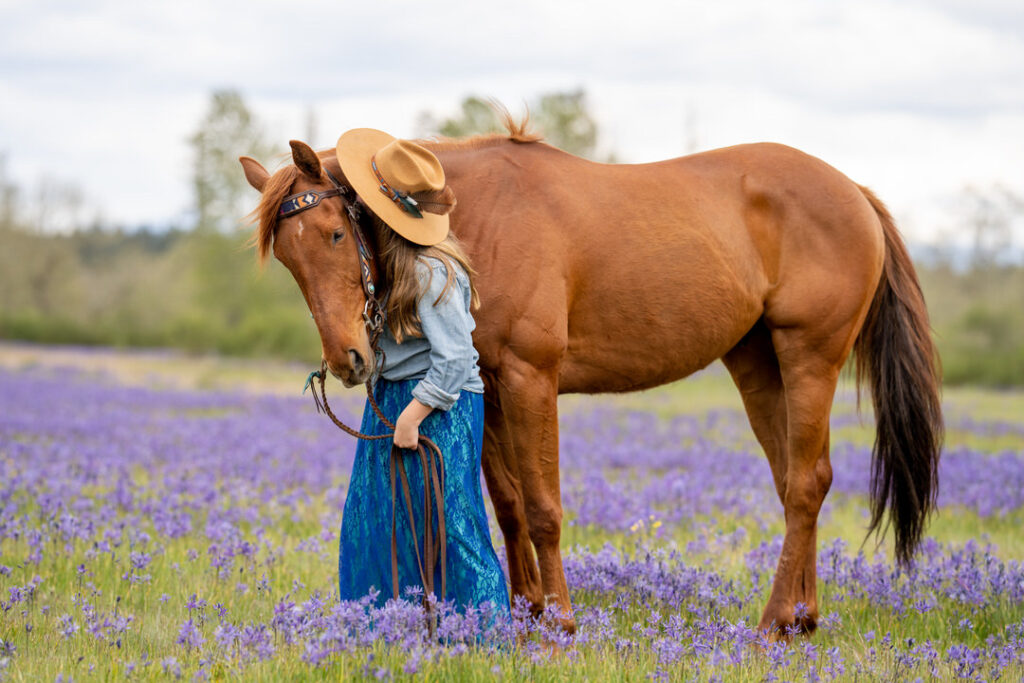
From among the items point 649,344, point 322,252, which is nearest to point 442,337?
point 322,252

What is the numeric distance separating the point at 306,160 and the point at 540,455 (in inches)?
61.2

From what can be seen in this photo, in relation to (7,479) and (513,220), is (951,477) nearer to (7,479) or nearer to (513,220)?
(513,220)

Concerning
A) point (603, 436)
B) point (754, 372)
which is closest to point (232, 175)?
point (603, 436)

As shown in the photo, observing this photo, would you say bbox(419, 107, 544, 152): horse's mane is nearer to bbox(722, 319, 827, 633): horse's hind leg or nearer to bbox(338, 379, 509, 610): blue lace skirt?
bbox(338, 379, 509, 610): blue lace skirt

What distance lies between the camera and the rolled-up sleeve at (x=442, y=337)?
3.35m

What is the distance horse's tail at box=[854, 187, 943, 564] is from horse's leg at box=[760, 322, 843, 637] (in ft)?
1.68

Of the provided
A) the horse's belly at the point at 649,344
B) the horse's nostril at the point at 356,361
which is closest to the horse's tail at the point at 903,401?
the horse's belly at the point at 649,344

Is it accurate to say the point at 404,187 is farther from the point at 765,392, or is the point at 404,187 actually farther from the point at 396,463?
the point at 765,392

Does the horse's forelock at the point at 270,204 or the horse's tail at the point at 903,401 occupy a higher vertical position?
the horse's forelock at the point at 270,204

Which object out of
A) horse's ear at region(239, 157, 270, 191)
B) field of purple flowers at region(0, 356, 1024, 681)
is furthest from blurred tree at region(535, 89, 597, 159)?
horse's ear at region(239, 157, 270, 191)

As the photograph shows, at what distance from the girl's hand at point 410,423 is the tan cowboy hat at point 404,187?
64 cm

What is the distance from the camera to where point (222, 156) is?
35.8 m

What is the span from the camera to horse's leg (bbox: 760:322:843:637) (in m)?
4.59

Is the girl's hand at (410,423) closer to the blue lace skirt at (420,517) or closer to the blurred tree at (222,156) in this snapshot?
the blue lace skirt at (420,517)
